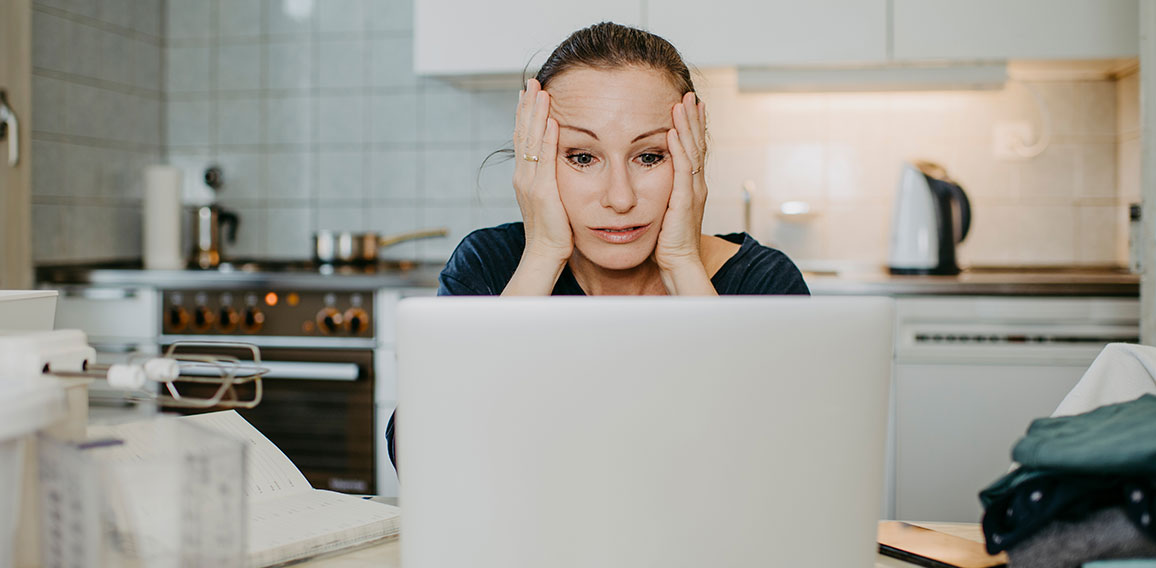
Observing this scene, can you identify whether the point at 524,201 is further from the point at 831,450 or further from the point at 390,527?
the point at 831,450

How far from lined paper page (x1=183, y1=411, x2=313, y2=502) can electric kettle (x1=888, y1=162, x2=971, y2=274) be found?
1.97 m

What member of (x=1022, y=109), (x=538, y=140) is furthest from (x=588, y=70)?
(x=1022, y=109)

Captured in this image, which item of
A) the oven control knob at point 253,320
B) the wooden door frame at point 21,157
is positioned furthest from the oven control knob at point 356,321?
the wooden door frame at point 21,157

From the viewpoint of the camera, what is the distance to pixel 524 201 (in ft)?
4.45

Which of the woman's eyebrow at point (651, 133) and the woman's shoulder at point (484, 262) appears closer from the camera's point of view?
the woman's eyebrow at point (651, 133)

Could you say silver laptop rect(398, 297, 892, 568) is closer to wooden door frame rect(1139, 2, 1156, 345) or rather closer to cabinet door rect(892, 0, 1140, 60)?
wooden door frame rect(1139, 2, 1156, 345)

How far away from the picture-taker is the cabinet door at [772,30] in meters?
2.50

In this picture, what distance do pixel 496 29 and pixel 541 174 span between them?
142 cm

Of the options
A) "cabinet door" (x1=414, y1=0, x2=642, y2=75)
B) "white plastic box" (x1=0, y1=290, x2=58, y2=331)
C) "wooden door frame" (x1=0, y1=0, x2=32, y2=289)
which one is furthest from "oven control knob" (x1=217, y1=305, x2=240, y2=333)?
"white plastic box" (x1=0, y1=290, x2=58, y2=331)

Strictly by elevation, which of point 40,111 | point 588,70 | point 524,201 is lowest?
point 524,201

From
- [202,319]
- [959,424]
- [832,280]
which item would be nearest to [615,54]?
[832,280]

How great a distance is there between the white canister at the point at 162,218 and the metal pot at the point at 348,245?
45 centimetres

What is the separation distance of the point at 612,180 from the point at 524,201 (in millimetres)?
149

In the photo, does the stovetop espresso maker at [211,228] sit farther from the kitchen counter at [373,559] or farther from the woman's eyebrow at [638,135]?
the kitchen counter at [373,559]
